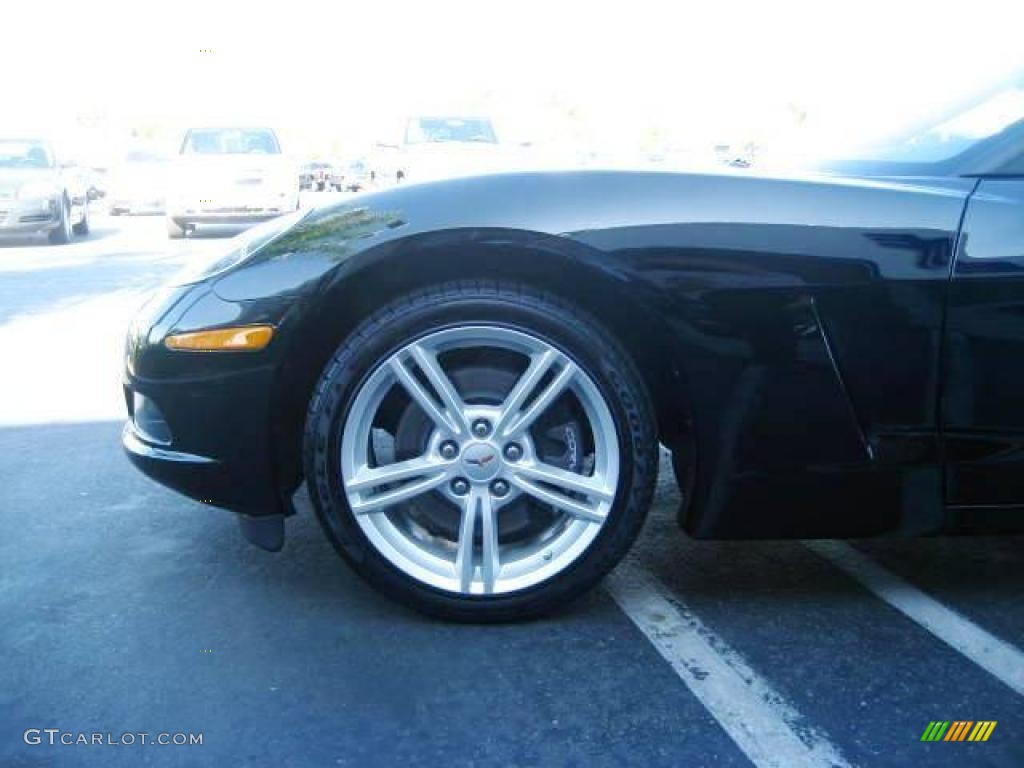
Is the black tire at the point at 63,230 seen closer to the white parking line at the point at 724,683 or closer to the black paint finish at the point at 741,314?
the black paint finish at the point at 741,314

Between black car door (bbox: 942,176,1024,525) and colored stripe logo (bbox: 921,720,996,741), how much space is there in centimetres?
52

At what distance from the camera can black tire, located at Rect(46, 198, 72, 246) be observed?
14.5m

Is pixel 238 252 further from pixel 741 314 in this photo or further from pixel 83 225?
pixel 83 225

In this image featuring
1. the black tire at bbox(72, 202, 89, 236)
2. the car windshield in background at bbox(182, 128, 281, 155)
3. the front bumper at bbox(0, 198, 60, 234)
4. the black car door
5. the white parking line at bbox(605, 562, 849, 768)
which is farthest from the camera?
the black tire at bbox(72, 202, 89, 236)

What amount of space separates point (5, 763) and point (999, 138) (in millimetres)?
2641

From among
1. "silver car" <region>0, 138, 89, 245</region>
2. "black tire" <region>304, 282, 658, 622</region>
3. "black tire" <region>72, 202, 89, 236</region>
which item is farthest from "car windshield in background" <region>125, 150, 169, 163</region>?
"black tire" <region>304, 282, 658, 622</region>

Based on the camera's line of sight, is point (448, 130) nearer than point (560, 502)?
No

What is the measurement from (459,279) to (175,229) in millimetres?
13495

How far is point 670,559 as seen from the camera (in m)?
3.19

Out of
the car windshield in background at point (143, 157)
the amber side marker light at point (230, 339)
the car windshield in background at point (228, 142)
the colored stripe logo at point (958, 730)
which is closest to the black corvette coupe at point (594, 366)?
the amber side marker light at point (230, 339)

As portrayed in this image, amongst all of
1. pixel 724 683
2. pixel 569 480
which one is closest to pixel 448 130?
pixel 569 480

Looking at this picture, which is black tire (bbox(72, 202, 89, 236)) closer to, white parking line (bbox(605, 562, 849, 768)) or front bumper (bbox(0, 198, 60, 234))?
front bumper (bbox(0, 198, 60, 234))

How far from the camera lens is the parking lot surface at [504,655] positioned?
7.26 feet

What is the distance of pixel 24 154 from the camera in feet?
48.5
